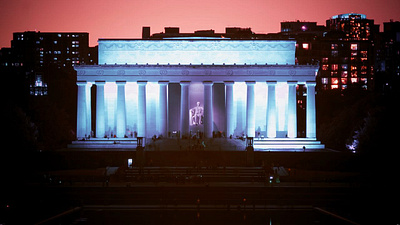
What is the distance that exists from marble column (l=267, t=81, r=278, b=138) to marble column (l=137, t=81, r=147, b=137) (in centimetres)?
1862

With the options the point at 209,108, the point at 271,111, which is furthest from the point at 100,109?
the point at 271,111

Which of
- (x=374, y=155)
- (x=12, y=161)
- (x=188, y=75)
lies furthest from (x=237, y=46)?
(x=12, y=161)

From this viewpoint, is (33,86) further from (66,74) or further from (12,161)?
(12,161)

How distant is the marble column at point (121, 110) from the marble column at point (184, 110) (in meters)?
8.74

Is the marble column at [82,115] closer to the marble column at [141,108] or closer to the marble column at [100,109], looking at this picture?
the marble column at [100,109]

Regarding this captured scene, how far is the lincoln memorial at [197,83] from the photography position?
106 m

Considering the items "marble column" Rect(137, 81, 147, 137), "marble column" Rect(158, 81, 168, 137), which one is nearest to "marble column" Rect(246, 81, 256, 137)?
"marble column" Rect(158, 81, 168, 137)

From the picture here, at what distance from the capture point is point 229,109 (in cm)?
10731

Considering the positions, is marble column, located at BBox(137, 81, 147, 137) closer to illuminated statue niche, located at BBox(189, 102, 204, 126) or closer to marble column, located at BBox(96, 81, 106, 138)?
marble column, located at BBox(96, 81, 106, 138)

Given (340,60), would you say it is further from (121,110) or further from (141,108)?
(121,110)

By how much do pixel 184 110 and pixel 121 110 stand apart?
947 cm

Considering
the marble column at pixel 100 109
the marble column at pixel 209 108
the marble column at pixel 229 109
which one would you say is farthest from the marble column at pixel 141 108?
the marble column at pixel 229 109

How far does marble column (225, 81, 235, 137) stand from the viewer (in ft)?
351

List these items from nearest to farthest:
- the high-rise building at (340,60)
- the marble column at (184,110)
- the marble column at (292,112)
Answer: the marble column at (184,110) < the marble column at (292,112) < the high-rise building at (340,60)
